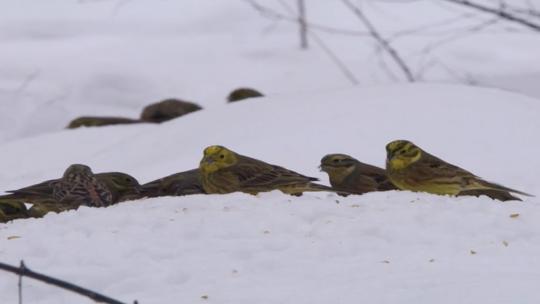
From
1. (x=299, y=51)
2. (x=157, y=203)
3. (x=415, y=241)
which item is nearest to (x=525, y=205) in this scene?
(x=415, y=241)

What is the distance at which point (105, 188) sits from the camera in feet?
22.6

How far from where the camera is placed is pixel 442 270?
4664mm

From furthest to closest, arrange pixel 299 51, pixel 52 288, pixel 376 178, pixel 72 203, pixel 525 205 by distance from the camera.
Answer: pixel 299 51 → pixel 376 178 → pixel 72 203 → pixel 525 205 → pixel 52 288

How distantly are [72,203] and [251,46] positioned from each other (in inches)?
417

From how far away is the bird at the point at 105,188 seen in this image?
23.0 ft

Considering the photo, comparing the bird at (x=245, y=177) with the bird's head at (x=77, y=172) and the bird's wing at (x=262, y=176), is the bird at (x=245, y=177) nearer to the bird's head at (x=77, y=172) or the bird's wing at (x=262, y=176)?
the bird's wing at (x=262, y=176)

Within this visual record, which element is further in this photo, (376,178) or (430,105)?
(430,105)

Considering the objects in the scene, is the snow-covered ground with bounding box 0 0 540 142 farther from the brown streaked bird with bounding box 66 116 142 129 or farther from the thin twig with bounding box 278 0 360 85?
the brown streaked bird with bounding box 66 116 142 129

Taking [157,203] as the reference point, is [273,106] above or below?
above

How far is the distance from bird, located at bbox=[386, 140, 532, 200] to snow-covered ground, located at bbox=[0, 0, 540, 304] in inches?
29.9

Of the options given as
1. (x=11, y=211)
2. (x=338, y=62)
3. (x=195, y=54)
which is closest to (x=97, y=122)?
(x=338, y=62)

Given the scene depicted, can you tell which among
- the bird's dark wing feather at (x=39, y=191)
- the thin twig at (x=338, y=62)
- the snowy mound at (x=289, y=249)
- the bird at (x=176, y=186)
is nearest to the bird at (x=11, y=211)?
the bird's dark wing feather at (x=39, y=191)

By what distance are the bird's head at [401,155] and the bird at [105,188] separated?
4.39 ft

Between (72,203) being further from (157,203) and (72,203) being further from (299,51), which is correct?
(299,51)
